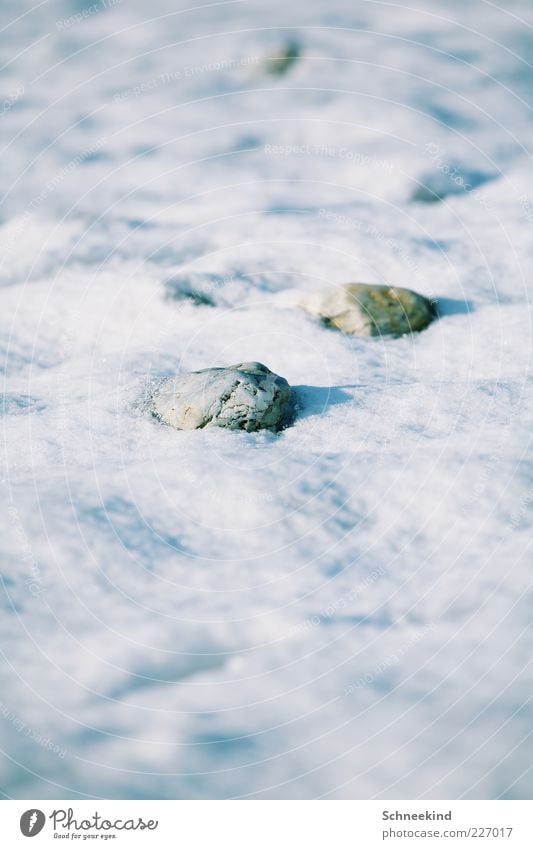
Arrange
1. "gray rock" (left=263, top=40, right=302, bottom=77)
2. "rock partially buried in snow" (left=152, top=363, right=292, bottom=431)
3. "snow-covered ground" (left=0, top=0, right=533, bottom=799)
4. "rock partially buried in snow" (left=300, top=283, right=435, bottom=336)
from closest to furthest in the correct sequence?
"snow-covered ground" (left=0, top=0, right=533, bottom=799), "rock partially buried in snow" (left=152, top=363, right=292, bottom=431), "rock partially buried in snow" (left=300, top=283, right=435, bottom=336), "gray rock" (left=263, top=40, right=302, bottom=77)

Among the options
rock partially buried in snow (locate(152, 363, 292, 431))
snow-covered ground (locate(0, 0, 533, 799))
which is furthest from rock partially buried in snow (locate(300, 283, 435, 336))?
rock partially buried in snow (locate(152, 363, 292, 431))

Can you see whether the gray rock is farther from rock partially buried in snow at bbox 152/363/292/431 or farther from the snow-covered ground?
rock partially buried in snow at bbox 152/363/292/431

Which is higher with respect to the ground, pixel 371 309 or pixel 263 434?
pixel 371 309

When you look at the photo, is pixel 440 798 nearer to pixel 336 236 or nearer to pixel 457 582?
pixel 457 582

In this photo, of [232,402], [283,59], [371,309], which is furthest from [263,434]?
[283,59]

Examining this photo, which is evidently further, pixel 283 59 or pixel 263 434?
pixel 283 59

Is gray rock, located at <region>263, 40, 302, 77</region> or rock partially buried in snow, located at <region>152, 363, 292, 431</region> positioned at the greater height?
gray rock, located at <region>263, 40, 302, 77</region>

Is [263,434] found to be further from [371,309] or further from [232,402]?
[371,309]
